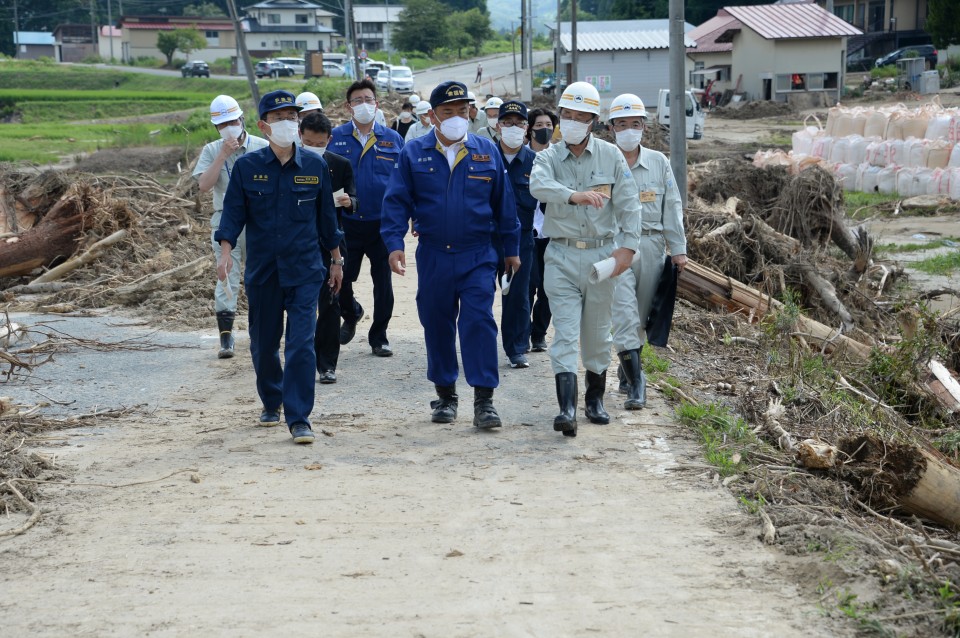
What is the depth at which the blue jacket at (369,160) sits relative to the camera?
892 centimetres

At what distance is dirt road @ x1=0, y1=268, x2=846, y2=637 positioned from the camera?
414 cm

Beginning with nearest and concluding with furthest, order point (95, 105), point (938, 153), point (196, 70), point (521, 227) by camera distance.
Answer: point (521, 227)
point (938, 153)
point (95, 105)
point (196, 70)

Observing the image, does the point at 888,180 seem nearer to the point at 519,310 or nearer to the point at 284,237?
the point at 519,310

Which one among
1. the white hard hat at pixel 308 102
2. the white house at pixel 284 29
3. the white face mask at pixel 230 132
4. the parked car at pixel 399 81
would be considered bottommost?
the white face mask at pixel 230 132

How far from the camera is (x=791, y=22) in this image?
164 ft

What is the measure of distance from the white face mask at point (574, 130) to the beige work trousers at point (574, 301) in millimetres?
641

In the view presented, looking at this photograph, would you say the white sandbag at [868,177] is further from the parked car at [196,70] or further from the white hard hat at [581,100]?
the parked car at [196,70]

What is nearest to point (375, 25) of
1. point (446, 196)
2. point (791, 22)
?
point (791, 22)

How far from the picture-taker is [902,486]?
5699mm

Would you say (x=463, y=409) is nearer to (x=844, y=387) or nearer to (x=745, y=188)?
(x=844, y=387)

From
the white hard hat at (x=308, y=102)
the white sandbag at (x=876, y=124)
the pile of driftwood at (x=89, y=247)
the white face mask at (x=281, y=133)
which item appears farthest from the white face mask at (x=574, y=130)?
the white sandbag at (x=876, y=124)

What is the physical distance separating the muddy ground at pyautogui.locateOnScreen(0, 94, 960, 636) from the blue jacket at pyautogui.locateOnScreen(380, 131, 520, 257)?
1212mm

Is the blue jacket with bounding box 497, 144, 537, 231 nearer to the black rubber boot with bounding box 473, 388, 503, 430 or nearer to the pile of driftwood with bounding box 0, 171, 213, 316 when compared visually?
the black rubber boot with bounding box 473, 388, 503, 430

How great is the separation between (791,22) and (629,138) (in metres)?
45.8
